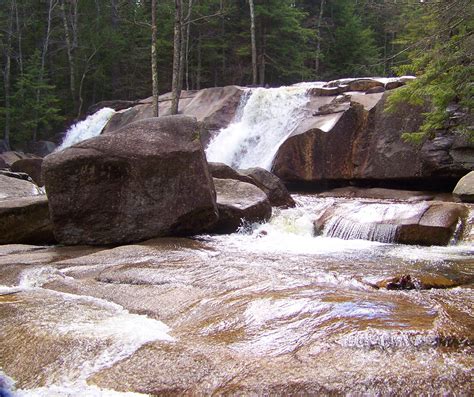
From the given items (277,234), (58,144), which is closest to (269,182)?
(277,234)

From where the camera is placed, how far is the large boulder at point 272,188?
12109mm

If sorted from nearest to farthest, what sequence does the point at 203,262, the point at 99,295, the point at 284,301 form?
the point at 284,301, the point at 99,295, the point at 203,262

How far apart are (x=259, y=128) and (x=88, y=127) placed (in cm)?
1198

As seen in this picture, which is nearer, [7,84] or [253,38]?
[253,38]

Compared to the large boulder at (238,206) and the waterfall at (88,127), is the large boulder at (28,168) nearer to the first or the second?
the waterfall at (88,127)

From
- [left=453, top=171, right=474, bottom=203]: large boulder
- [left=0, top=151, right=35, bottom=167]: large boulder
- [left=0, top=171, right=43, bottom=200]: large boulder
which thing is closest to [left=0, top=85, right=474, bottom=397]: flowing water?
[left=453, top=171, right=474, bottom=203]: large boulder

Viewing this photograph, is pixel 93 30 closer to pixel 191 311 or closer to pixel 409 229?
pixel 409 229

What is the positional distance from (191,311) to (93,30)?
→ 1169 inches

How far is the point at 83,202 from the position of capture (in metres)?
8.20

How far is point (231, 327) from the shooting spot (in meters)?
4.01

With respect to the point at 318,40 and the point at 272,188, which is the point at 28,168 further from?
the point at 318,40

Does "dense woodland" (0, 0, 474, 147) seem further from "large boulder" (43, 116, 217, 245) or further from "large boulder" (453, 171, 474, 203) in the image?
"large boulder" (43, 116, 217, 245)

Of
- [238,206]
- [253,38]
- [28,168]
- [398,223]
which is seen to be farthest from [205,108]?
[398,223]

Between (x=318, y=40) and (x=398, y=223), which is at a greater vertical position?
(x=318, y=40)
